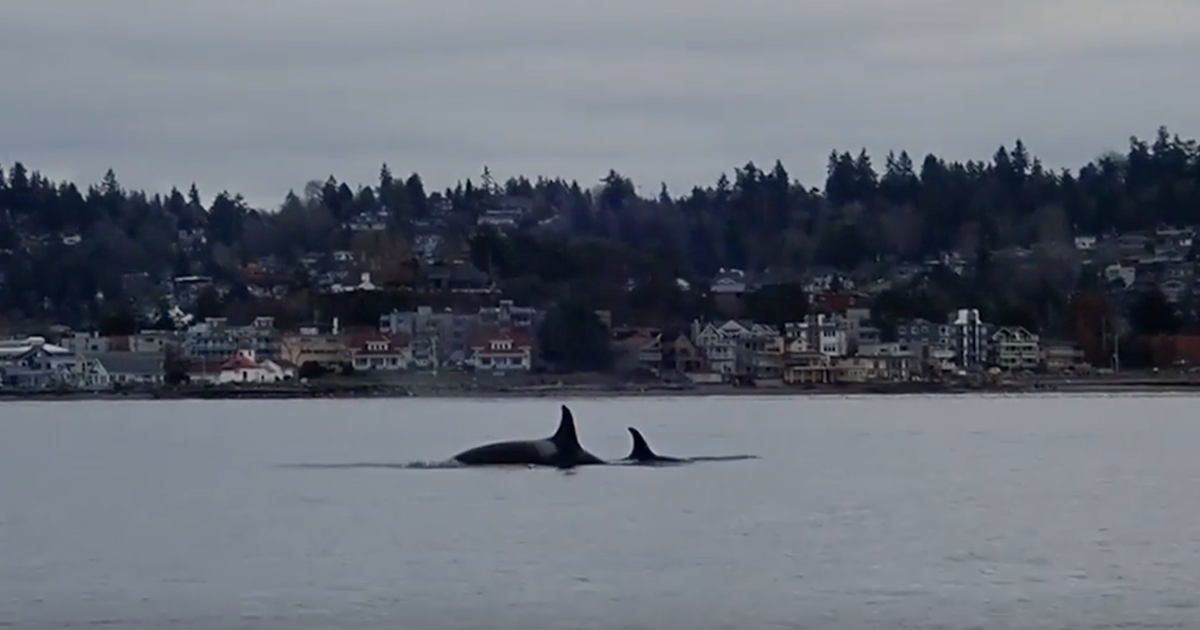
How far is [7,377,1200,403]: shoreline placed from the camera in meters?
134

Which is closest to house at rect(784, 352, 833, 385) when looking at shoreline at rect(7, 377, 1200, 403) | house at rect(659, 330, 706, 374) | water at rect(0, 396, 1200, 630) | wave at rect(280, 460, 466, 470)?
shoreline at rect(7, 377, 1200, 403)

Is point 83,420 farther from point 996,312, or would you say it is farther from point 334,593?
point 334,593

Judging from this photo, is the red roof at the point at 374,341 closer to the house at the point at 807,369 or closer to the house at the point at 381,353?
the house at the point at 381,353

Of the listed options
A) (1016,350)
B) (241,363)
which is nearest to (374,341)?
(241,363)

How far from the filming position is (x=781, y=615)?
30219mm

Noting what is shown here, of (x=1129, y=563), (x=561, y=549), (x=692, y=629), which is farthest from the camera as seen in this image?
(x=561, y=549)

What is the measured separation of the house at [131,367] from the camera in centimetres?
14688

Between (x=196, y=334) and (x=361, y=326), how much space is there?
380 inches

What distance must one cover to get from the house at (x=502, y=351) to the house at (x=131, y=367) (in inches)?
679

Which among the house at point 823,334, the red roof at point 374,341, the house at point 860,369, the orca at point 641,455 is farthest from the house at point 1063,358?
the orca at point 641,455

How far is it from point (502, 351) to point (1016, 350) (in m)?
28.5

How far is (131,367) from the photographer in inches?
5930

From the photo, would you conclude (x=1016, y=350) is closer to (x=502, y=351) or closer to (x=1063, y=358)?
(x=1063, y=358)

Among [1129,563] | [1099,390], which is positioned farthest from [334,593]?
[1099,390]
